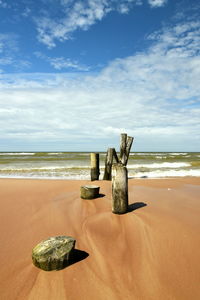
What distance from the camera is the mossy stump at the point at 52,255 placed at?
9.94 feet

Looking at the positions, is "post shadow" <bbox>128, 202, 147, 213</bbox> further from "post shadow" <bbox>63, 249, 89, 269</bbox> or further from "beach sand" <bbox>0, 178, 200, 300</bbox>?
"post shadow" <bbox>63, 249, 89, 269</bbox>

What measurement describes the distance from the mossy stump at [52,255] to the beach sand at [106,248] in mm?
89

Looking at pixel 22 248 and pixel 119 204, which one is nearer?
pixel 22 248

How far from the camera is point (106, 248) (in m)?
3.75

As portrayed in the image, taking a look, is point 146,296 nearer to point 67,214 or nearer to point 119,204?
point 119,204

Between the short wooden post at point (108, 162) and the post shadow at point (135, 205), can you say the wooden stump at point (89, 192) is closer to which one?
the post shadow at point (135, 205)

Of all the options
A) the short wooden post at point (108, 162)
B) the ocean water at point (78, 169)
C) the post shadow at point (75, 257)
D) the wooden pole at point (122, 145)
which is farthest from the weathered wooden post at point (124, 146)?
the ocean water at point (78, 169)

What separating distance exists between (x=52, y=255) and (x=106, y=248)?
3.50 ft

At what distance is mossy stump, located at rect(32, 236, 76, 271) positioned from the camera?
119 inches

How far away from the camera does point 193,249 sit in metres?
3.67

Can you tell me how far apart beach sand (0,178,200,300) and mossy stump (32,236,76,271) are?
0.09 m

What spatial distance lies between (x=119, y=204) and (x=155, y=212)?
995 mm

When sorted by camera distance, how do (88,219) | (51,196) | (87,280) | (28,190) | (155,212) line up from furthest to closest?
1. (28,190)
2. (51,196)
3. (155,212)
4. (88,219)
5. (87,280)

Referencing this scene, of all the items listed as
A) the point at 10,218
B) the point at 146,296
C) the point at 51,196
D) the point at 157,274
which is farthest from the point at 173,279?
the point at 51,196
